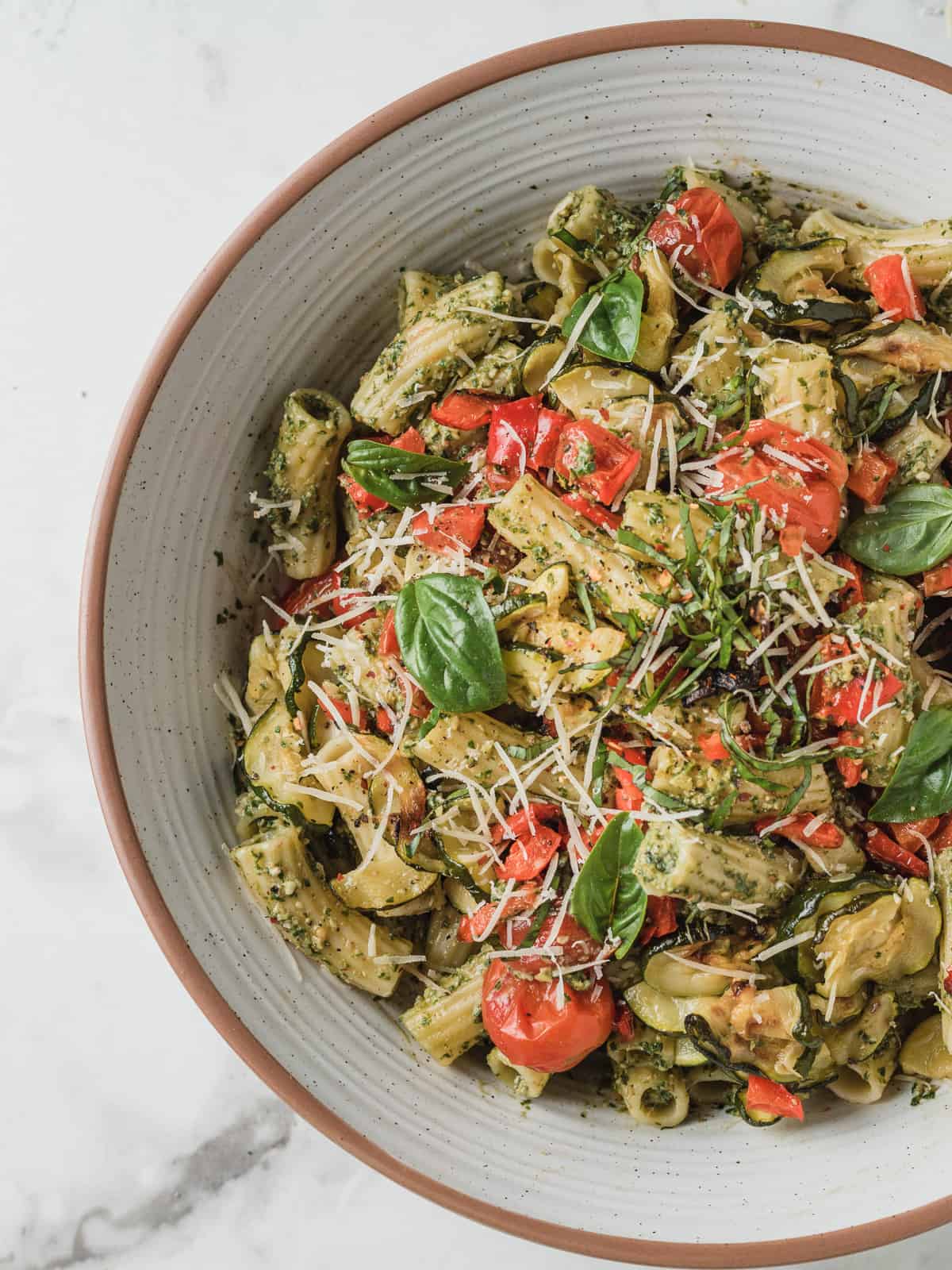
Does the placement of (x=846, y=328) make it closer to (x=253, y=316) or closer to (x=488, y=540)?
(x=488, y=540)

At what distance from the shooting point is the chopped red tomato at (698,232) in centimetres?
276

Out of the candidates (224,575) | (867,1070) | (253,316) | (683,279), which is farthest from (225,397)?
(867,1070)

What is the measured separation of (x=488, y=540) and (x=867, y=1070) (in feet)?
5.31

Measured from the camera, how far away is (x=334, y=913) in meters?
2.81

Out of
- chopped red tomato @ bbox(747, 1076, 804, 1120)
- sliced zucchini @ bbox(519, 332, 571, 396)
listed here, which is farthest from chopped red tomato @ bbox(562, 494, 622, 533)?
chopped red tomato @ bbox(747, 1076, 804, 1120)

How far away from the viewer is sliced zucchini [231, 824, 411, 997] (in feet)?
9.06

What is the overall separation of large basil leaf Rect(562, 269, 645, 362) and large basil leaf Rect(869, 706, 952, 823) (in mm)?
1113

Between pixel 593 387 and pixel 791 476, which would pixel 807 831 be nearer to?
pixel 791 476

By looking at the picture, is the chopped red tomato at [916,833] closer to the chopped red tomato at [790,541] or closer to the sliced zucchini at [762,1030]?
the sliced zucchini at [762,1030]

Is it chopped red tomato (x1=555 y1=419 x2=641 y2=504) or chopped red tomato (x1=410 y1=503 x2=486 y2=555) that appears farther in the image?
chopped red tomato (x1=410 y1=503 x2=486 y2=555)

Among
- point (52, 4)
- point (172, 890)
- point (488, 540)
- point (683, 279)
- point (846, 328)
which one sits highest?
point (52, 4)

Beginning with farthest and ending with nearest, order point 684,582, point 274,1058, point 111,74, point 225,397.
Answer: point 111,74, point 225,397, point 274,1058, point 684,582

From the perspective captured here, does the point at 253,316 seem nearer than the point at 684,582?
No

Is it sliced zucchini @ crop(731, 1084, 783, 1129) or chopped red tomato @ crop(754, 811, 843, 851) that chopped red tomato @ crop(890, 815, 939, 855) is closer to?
chopped red tomato @ crop(754, 811, 843, 851)
